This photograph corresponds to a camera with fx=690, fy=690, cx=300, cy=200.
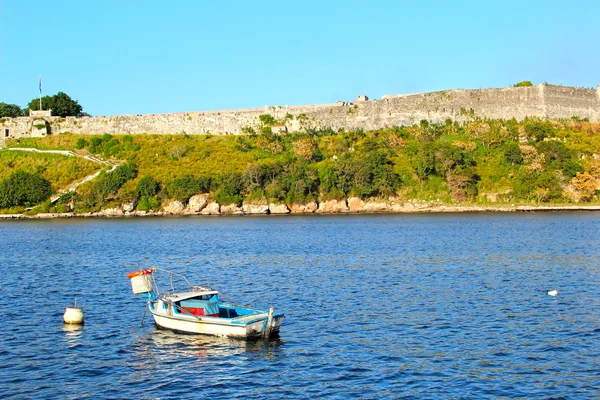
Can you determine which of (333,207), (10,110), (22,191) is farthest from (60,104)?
(333,207)

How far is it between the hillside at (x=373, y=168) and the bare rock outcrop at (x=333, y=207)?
615 millimetres

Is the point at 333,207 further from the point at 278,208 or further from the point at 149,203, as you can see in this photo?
A: the point at 149,203

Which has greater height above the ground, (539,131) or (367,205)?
(539,131)

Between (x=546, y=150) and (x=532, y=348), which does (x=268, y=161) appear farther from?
(x=532, y=348)

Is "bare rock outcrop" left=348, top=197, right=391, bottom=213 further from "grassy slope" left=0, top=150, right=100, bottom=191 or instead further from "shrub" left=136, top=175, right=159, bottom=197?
"grassy slope" left=0, top=150, right=100, bottom=191

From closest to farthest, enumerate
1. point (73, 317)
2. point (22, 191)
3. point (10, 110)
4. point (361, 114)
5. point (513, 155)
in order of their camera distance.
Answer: point (73, 317) → point (513, 155) → point (22, 191) → point (361, 114) → point (10, 110)

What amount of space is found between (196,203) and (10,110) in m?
46.1

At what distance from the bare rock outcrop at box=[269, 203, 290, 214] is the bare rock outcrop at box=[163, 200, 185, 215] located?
8.74 m

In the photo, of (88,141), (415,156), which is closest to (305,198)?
(415,156)

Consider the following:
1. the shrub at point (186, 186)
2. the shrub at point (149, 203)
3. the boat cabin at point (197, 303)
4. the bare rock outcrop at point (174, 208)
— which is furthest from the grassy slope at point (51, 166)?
the boat cabin at point (197, 303)

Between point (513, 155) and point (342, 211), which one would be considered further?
point (342, 211)

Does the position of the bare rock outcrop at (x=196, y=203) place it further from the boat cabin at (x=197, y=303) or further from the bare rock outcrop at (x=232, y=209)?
the boat cabin at (x=197, y=303)

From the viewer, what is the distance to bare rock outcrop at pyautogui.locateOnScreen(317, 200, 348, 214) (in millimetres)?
65938

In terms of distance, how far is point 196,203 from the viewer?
220 ft
